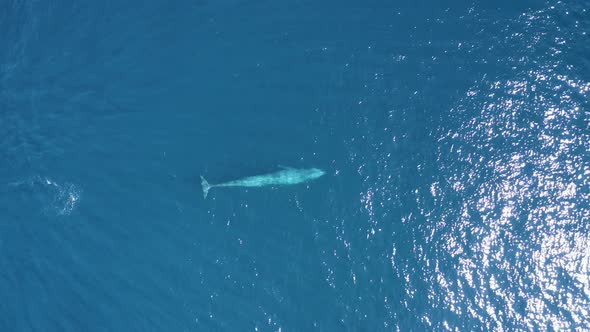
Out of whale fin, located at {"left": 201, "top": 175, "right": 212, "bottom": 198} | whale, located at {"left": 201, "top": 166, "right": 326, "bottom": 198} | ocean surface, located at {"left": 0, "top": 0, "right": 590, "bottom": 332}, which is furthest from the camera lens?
whale fin, located at {"left": 201, "top": 175, "right": 212, "bottom": 198}

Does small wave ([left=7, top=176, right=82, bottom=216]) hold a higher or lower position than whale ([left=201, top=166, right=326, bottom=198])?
lower

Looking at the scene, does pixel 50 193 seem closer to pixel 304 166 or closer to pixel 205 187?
pixel 205 187

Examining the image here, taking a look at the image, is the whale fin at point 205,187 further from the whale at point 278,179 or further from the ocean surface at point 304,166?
the ocean surface at point 304,166

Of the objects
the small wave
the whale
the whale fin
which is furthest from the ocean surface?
the whale fin

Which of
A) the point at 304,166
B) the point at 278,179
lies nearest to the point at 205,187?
the point at 278,179

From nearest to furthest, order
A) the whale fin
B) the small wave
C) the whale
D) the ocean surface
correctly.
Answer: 1. the ocean surface
2. the whale
3. the whale fin
4. the small wave

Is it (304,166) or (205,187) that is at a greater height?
(304,166)

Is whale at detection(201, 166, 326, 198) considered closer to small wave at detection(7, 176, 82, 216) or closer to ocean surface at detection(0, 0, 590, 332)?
ocean surface at detection(0, 0, 590, 332)
